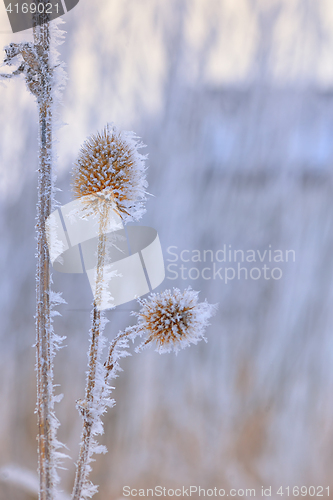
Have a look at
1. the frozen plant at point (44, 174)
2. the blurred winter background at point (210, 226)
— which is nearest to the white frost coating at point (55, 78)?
the frozen plant at point (44, 174)

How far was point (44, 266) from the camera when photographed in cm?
38

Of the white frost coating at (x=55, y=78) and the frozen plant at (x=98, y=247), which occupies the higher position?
the white frost coating at (x=55, y=78)

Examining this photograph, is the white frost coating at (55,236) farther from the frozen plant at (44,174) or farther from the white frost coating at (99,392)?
the white frost coating at (99,392)

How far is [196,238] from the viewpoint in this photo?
1.92ft

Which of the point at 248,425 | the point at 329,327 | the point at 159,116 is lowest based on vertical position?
the point at 248,425

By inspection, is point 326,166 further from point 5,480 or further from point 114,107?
point 5,480

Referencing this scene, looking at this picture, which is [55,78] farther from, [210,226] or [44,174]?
[210,226]

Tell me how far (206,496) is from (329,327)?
41 centimetres

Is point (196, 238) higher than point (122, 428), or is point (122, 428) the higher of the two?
point (196, 238)

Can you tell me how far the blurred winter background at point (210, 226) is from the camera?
0.55m

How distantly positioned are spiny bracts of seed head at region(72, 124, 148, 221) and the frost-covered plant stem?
5 cm

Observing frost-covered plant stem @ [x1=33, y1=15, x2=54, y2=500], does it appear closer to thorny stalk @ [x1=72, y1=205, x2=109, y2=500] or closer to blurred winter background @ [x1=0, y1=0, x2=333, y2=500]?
thorny stalk @ [x1=72, y1=205, x2=109, y2=500]

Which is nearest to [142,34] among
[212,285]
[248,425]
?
[212,285]

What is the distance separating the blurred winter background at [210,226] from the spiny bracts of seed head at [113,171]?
7.5 inches
